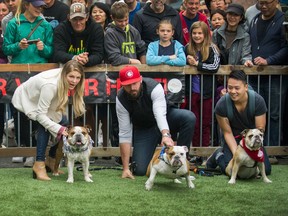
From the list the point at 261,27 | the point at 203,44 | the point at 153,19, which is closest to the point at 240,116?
the point at 203,44

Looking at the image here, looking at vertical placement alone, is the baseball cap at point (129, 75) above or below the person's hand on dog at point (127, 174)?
above

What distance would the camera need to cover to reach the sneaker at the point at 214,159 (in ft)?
31.8

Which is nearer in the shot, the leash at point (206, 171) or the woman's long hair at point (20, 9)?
the leash at point (206, 171)

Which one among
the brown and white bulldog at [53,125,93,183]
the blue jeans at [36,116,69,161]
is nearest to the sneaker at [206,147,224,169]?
the brown and white bulldog at [53,125,93,183]

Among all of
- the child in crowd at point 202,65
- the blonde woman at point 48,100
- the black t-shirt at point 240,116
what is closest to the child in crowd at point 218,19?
the child in crowd at point 202,65

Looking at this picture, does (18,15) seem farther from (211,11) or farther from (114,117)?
(211,11)

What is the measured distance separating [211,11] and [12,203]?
5.96 m

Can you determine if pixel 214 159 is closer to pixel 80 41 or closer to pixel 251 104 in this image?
pixel 251 104

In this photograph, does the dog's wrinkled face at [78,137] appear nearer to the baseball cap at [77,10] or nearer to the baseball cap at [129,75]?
the baseball cap at [129,75]

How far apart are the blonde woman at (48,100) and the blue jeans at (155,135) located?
1.05m

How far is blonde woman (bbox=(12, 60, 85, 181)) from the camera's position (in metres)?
8.76

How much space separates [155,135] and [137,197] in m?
1.93

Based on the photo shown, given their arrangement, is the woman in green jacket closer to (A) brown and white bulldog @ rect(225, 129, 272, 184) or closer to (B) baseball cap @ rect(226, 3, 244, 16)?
(B) baseball cap @ rect(226, 3, 244, 16)

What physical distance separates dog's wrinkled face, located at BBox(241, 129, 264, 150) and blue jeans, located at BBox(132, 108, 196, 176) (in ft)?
3.15
